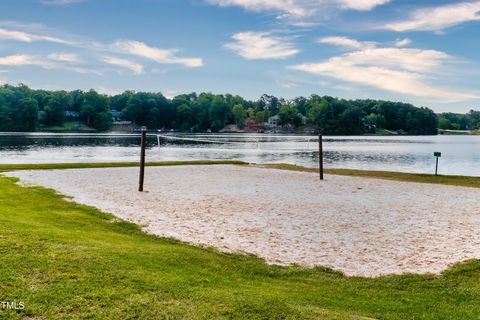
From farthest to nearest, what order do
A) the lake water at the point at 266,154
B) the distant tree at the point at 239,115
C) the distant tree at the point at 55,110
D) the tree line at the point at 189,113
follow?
the distant tree at the point at 239,115
the tree line at the point at 189,113
the distant tree at the point at 55,110
the lake water at the point at 266,154

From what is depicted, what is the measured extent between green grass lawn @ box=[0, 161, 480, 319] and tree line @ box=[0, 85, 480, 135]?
132 metres

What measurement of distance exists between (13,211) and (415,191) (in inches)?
466

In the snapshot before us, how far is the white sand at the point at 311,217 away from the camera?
23.2ft

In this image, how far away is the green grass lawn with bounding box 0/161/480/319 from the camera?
4227 mm

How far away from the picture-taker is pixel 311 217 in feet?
32.3

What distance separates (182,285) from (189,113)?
15754 centimetres

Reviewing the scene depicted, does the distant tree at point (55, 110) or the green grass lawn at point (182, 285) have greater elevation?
the distant tree at point (55, 110)

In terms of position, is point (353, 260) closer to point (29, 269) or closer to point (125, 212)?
point (29, 269)

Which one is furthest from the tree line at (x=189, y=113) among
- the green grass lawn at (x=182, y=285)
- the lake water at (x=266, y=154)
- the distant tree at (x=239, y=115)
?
the green grass lawn at (x=182, y=285)

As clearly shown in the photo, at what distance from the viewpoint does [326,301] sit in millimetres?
5012

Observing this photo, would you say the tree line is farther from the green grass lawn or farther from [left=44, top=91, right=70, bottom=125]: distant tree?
the green grass lawn

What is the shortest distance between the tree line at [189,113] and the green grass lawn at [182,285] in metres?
132

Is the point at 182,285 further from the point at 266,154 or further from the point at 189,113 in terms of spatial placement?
the point at 189,113

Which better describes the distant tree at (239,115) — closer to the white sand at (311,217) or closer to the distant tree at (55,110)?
the distant tree at (55,110)
